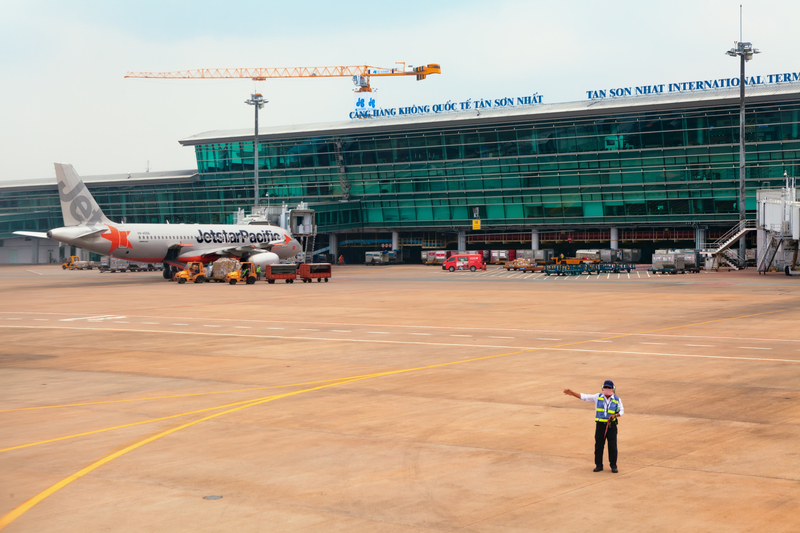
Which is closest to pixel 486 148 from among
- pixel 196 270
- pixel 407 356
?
pixel 196 270

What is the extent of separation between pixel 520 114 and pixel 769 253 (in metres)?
49.4

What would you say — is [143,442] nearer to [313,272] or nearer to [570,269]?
[313,272]

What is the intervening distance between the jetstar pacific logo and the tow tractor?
10.4m

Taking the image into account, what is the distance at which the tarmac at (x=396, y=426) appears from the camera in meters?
11.6

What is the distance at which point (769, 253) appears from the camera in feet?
282

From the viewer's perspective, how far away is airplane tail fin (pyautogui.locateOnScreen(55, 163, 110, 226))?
75188mm

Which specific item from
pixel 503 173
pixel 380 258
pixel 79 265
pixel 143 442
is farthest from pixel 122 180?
pixel 143 442

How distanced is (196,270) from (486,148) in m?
64.6

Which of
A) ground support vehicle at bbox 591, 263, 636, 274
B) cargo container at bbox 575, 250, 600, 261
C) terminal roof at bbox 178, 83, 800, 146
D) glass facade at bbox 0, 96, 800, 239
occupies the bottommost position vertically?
ground support vehicle at bbox 591, 263, 636, 274

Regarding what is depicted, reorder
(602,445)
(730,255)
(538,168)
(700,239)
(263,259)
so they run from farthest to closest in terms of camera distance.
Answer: (538,168), (700,239), (730,255), (263,259), (602,445)

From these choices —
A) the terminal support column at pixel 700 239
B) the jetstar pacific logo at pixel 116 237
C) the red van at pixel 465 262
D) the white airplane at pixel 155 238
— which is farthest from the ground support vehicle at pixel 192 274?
the terminal support column at pixel 700 239

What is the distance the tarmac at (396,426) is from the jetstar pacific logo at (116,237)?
38.6m

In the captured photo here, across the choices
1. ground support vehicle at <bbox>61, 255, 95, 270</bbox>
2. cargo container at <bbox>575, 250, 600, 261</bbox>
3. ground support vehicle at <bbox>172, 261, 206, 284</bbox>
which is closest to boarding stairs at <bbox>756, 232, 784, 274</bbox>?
cargo container at <bbox>575, 250, 600, 261</bbox>

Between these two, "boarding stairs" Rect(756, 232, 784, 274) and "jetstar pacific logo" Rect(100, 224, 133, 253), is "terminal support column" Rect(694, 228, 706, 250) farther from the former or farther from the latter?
"jetstar pacific logo" Rect(100, 224, 133, 253)
